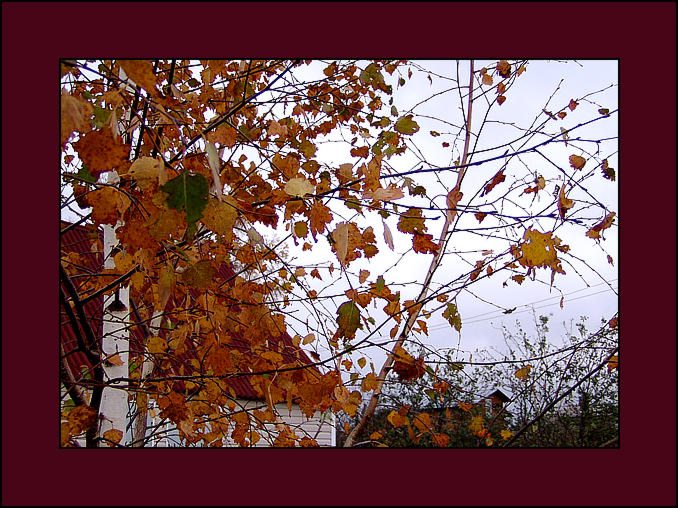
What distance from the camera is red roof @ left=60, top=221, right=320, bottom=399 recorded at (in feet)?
4.71

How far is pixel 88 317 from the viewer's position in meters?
1.66

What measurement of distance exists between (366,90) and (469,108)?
401 millimetres

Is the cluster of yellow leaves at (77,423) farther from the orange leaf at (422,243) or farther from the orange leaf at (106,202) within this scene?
the orange leaf at (422,243)

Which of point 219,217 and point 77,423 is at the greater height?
point 219,217

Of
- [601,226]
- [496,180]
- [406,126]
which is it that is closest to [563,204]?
[601,226]

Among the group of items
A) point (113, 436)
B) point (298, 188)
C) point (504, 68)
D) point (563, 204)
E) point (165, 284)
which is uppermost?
point (504, 68)

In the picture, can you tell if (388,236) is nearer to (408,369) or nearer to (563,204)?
(563,204)

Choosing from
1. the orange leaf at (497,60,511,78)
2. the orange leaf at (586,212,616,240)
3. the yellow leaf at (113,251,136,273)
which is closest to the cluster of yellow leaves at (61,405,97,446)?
the yellow leaf at (113,251,136,273)

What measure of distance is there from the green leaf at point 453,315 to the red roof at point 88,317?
39cm

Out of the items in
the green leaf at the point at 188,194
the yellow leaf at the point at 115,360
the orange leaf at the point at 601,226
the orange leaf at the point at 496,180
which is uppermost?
the orange leaf at the point at 496,180

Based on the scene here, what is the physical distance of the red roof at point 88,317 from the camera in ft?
4.71

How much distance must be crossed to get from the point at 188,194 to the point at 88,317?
1.15m

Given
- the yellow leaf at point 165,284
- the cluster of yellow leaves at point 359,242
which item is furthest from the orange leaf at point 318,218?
the yellow leaf at point 165,284

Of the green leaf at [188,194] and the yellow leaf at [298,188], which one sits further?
the yellow leaf at [298,188]
